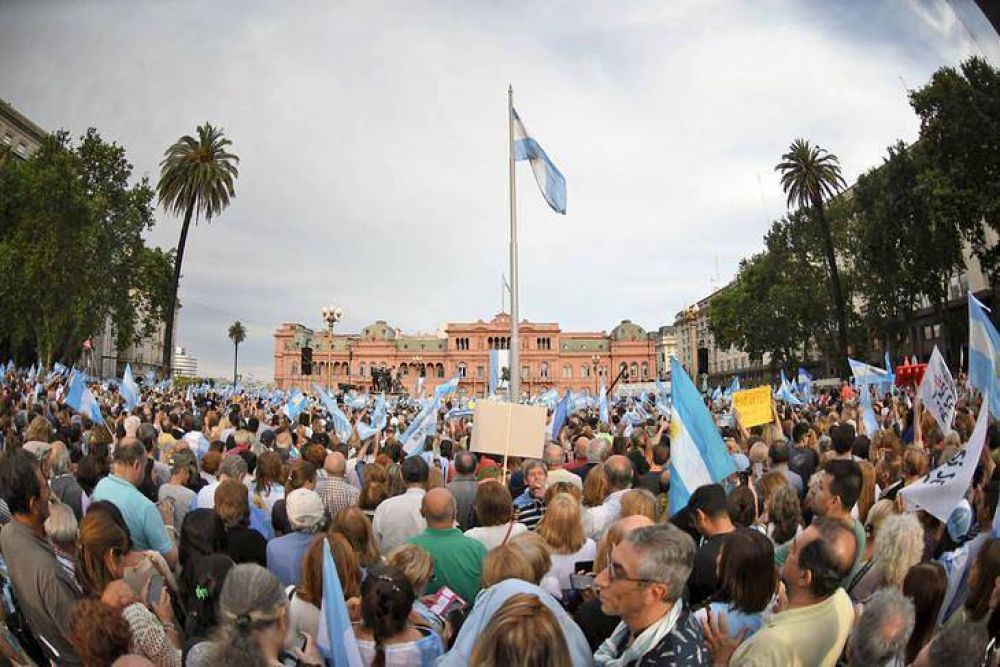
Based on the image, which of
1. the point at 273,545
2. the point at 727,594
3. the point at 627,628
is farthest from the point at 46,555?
the point at 727,594

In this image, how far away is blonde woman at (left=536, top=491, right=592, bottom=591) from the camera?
4.50 metres

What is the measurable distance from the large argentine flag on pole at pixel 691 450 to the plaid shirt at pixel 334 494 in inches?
106

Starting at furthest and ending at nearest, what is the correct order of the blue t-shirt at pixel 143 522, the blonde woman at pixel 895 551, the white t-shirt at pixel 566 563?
the blue t-shirt at pixel 143 522 → the white t-shirt at pixel 566 563 → the blonde woman at pixel 895 551

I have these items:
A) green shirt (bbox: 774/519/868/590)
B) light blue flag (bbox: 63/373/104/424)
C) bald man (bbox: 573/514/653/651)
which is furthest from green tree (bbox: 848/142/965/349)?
bald man (bbox: 573/514/653/651)

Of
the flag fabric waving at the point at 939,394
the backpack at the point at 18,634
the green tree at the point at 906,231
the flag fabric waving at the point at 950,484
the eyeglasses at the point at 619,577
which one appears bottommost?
the backpack at the point at 18,634

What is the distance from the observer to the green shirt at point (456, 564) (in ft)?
14.6

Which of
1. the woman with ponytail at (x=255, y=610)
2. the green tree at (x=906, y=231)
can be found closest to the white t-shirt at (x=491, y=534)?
the woman with ponytail at (x=255, y=610)

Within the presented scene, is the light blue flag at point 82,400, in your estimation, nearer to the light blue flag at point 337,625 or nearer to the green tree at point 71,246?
the light blue flag at point 337,625

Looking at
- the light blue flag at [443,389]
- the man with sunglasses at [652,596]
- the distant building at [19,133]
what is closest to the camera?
the man with sunglasses at [652,596]

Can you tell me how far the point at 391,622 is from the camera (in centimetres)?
306

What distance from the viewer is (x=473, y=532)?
4.89 metres

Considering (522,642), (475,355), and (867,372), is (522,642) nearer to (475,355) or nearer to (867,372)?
(867,372)

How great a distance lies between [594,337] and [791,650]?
429 ft

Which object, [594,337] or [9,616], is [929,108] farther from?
[594,337]
